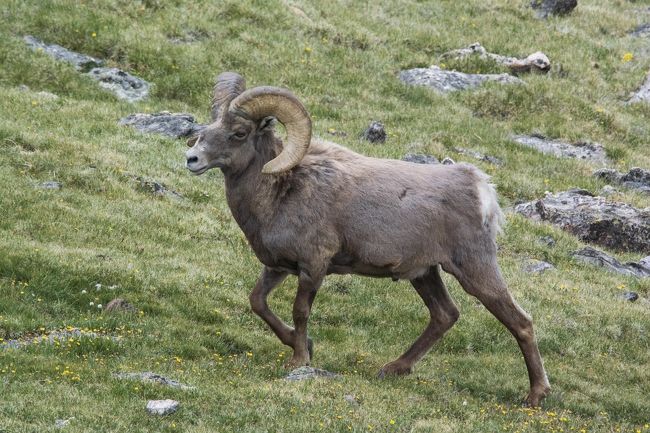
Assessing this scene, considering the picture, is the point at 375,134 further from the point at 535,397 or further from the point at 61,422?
the point at 61,422

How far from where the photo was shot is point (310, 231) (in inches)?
524

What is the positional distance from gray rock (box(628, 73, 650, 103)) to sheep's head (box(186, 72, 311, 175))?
21591 millimetres

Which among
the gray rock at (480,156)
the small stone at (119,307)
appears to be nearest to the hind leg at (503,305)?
the small stone at (119,307)

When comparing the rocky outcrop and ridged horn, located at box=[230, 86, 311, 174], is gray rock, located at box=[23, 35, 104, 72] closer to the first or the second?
the rocky outcrop

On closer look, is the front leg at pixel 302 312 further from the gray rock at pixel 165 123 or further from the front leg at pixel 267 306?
the gray rock at pixel 165 123

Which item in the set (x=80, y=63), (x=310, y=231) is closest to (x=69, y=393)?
(x=310, y=231)

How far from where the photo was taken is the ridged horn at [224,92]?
46.1ft

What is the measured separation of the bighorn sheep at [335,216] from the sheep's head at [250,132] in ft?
0.05

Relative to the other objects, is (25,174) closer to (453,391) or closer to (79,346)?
(79,346)

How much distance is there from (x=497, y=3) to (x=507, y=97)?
912 cm

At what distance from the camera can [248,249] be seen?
1867 cm

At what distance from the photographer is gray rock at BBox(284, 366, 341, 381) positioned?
1266cm

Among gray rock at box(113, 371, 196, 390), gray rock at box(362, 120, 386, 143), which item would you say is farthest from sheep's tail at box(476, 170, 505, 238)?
gray rock at box(362, 120, 386, 143)

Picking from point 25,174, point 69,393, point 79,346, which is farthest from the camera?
point 25,174
